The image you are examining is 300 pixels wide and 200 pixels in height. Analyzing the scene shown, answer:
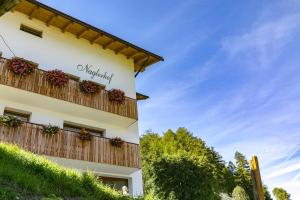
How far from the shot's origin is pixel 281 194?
209 feet

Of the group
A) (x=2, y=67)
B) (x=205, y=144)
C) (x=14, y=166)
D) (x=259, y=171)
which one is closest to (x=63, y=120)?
(x=2, y=67)

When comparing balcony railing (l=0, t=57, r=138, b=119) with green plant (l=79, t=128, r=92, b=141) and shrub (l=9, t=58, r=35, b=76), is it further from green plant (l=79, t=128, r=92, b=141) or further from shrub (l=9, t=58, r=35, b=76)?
green plant (l=79, t=128, r=92, b=141)

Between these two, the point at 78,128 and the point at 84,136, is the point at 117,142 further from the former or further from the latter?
the point at 78,128

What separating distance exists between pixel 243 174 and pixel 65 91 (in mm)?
43341

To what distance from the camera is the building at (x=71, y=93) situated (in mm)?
14352

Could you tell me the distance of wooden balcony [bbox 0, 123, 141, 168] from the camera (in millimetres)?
13297

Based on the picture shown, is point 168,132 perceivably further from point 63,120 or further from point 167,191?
point 63,120

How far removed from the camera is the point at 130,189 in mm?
17062

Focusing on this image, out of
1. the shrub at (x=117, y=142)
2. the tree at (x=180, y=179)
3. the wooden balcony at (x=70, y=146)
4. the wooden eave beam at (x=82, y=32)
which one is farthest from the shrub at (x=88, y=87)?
the tree at (x=180, y=179)

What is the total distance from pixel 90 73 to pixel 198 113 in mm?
6465

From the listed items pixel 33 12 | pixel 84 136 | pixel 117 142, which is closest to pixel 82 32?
pixel 33 12

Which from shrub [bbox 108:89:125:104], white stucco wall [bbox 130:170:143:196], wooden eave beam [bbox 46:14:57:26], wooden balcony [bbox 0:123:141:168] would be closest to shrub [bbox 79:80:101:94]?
shrub [bbox 108:89:125:104]

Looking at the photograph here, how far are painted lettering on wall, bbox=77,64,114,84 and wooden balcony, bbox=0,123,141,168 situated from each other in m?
3.93

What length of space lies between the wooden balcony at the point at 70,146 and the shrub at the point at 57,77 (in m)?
2.22
